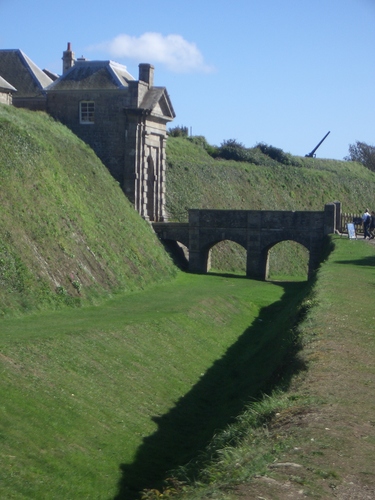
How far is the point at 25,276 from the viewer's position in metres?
26.9

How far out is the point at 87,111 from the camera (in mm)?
47500

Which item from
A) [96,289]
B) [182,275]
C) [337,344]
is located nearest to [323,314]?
[337,344]

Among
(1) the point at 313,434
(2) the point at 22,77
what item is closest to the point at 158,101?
(2) the point at 22,77

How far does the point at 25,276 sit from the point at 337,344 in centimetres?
1343

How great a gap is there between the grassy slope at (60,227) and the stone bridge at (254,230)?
336cm

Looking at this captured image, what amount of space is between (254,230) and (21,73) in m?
16.0

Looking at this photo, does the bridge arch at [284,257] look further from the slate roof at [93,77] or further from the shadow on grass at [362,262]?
the shadow on grass at [362,262]

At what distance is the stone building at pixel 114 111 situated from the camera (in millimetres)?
46906

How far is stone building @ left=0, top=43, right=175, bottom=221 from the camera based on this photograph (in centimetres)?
4691

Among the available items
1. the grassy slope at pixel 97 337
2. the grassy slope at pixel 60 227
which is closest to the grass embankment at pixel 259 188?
the grassy slope at pixel 97 337

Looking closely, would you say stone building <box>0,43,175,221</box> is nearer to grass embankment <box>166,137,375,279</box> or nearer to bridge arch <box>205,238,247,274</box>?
bridge arch <box>205,238,247,274</box>

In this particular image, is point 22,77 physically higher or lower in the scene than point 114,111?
higher

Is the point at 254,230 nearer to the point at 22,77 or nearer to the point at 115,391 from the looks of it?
the point at 22,77

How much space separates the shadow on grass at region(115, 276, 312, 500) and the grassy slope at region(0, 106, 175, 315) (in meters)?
6.10
